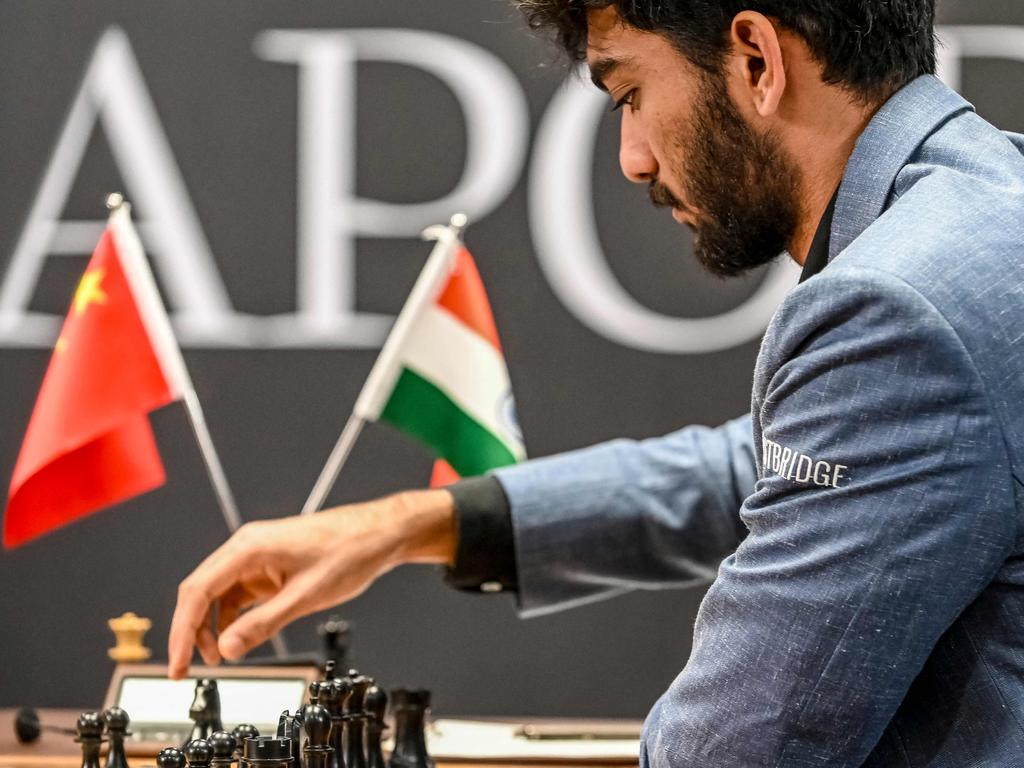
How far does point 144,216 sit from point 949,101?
6.44ft

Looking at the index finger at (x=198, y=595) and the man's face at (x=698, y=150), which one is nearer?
the man's face at (x=698, y=150)

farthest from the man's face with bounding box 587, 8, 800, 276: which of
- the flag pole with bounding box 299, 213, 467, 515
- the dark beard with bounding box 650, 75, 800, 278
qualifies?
the flag pole with bounding box 299, 213, 467, 515

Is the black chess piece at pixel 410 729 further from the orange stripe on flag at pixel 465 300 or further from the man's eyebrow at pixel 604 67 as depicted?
the orange stripe on flag at pixel 465 300

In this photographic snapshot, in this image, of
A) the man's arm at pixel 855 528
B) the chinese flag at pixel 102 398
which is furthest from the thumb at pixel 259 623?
the chinese flag at pixel 102 398

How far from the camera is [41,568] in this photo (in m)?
2.85

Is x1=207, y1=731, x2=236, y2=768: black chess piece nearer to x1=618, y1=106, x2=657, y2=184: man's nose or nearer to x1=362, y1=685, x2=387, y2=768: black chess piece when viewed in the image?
x1=362, y1=685, x2=387, y2=768: black chess piece

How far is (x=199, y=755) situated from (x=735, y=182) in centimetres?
71

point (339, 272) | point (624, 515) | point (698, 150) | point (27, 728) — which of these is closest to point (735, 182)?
point (698, 150)

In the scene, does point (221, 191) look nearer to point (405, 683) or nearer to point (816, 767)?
point (405, 683)

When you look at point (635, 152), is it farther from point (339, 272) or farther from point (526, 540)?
point (339, 272)

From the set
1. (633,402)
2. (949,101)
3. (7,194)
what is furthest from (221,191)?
(949,101)

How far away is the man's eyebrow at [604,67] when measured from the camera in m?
1.35

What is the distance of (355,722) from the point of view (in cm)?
146

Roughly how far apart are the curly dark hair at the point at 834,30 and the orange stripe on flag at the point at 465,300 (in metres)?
1.14
